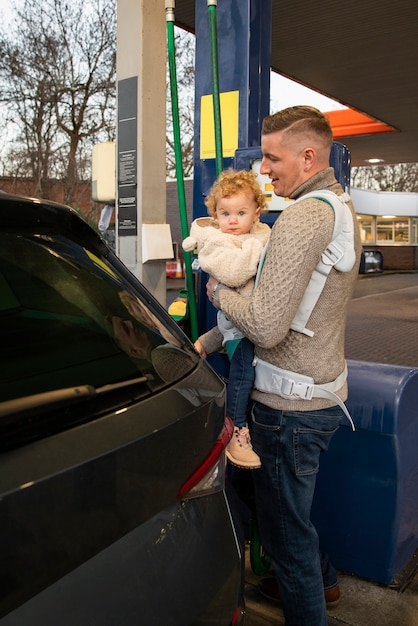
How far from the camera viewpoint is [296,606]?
2.27 m

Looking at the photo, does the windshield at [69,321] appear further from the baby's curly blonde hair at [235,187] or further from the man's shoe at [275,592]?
the man's shoe at [275,592]

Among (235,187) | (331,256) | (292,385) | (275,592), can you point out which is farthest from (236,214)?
(275,592)

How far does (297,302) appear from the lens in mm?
2023

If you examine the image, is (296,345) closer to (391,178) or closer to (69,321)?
(69,321)

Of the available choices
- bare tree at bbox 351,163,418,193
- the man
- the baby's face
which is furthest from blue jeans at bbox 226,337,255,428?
bare tree at bbox 351,163,418,193

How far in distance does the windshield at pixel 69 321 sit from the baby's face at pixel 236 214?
2.71 feet

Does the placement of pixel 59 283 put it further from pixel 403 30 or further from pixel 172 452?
pixel 403 30

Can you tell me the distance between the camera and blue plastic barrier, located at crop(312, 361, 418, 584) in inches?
111

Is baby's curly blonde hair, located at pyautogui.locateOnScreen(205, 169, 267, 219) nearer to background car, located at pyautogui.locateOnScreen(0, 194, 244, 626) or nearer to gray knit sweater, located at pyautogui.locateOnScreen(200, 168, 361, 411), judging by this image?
gray knit sweater, located at pyautogui.locateOnScreen(200, 168, 361, 411)

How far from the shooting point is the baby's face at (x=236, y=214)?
100 inches

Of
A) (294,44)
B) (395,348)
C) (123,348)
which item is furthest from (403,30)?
(123,348)

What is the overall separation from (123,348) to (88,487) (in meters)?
0.46

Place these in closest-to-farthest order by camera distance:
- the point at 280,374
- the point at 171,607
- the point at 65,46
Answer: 1. the point at 171,607
2. the point at 280,374
3. the point at 65,46

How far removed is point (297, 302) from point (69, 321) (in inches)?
30.9
